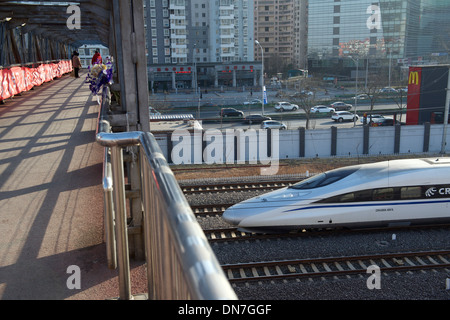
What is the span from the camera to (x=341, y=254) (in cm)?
838

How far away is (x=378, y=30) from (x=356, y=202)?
53.0 m

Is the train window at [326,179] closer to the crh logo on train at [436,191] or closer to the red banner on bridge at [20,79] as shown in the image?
the crh logo on train at [436,191]

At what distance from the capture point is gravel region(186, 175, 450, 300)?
6832 mm

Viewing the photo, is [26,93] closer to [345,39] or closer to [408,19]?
[345,39]

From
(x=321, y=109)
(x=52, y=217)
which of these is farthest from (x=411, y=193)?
(x=321, y=109)

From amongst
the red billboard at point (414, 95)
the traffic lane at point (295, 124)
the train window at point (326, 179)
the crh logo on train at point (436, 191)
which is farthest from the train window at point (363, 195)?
the traffic lane at point (295, 124)

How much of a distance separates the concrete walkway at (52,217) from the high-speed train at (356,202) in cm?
395

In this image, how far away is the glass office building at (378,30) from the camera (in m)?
53.7

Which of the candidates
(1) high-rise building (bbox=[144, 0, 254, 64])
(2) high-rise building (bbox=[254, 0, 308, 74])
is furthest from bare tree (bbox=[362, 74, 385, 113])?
(2) high-rise building (bbox=[254, 0, 308, 74])

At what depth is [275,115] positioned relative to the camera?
1459 inches

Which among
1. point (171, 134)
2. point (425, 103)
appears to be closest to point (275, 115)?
point (425, 103)

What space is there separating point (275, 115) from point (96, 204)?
110 ft
